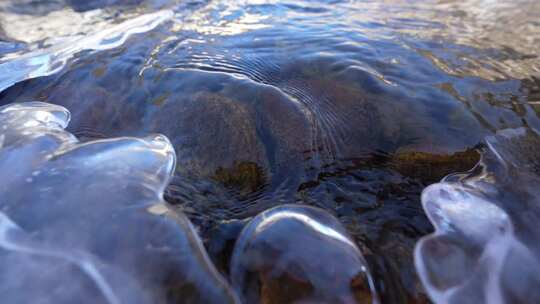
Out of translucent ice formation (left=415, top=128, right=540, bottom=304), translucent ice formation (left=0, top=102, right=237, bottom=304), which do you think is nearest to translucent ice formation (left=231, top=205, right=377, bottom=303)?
translucent ice formation (left=0, top=102, right=237, bottom=304)

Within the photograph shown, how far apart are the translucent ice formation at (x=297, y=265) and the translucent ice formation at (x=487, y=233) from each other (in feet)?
1.09

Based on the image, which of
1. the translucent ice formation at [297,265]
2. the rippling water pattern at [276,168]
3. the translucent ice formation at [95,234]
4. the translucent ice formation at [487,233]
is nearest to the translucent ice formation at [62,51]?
the rippling water pattern at [276,168]

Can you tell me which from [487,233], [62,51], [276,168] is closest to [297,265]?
[276,168]

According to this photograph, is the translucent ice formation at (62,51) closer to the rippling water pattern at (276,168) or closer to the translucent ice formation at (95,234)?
the rippling water pattern at (276,168)

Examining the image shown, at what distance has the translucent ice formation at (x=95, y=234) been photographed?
132cm

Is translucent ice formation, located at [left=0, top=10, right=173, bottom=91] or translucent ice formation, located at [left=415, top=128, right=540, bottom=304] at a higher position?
translucent ice formation, located at [left=0, top=10, right=173, bottom=91]

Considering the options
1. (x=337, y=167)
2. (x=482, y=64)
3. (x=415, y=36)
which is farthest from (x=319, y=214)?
(x=415, y=36)

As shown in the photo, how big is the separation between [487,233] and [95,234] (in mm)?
1745

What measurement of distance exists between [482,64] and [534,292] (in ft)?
7.12

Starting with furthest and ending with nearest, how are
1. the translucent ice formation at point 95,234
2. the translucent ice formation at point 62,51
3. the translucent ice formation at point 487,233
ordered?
the translucent ice formation at point 62,51
the translucent ice formation at point 487,233
the translucent ice formation at point 95,234

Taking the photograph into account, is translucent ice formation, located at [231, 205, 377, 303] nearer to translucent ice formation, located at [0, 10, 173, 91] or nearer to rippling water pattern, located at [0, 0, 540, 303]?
rippling water pattern, located at [0, 0, 540, 303]

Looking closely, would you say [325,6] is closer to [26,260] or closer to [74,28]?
[74,28]

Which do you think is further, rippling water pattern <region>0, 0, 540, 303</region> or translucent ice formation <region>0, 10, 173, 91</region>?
translucent ice formation <region>0, 10, 173, 91</region>

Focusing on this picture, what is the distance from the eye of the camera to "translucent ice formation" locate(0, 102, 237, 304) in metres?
1.32
